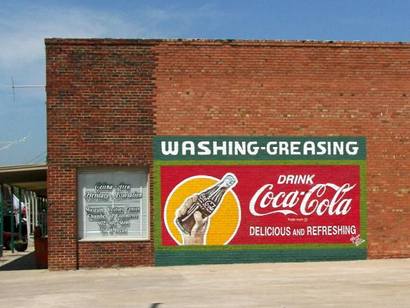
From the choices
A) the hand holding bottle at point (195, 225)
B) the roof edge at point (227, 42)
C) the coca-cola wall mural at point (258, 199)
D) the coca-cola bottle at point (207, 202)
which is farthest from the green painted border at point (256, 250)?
the roof edge at point (227, 42)

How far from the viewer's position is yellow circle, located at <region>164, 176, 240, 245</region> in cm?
1911

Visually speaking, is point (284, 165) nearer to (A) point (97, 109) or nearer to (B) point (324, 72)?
(B) point (324, 72)

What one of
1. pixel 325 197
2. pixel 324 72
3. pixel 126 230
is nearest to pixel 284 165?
pixel 325 197

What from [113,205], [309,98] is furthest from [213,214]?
[309,98]

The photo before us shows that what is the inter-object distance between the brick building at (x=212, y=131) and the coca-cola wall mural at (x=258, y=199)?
1.7 inches

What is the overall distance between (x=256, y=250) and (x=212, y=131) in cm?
352

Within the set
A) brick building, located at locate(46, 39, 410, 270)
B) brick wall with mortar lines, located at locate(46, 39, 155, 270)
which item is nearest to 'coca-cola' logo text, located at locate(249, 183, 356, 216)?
brick building, located at locate(46, 39, 410, 270)

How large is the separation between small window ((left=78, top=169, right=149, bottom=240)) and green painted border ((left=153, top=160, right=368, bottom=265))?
0.43 meters

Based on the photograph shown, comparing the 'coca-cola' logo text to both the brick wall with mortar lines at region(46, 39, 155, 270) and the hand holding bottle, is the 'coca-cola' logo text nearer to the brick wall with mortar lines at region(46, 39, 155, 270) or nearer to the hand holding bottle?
the hand holding bottle

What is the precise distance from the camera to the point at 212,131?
1925 centimetres

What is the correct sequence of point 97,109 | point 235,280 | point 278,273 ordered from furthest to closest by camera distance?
point 97,109 < point 278,273 < point 235,280

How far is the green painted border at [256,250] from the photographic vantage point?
19.0m

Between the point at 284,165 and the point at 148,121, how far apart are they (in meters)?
4.00

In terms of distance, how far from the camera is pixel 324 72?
1978cm
